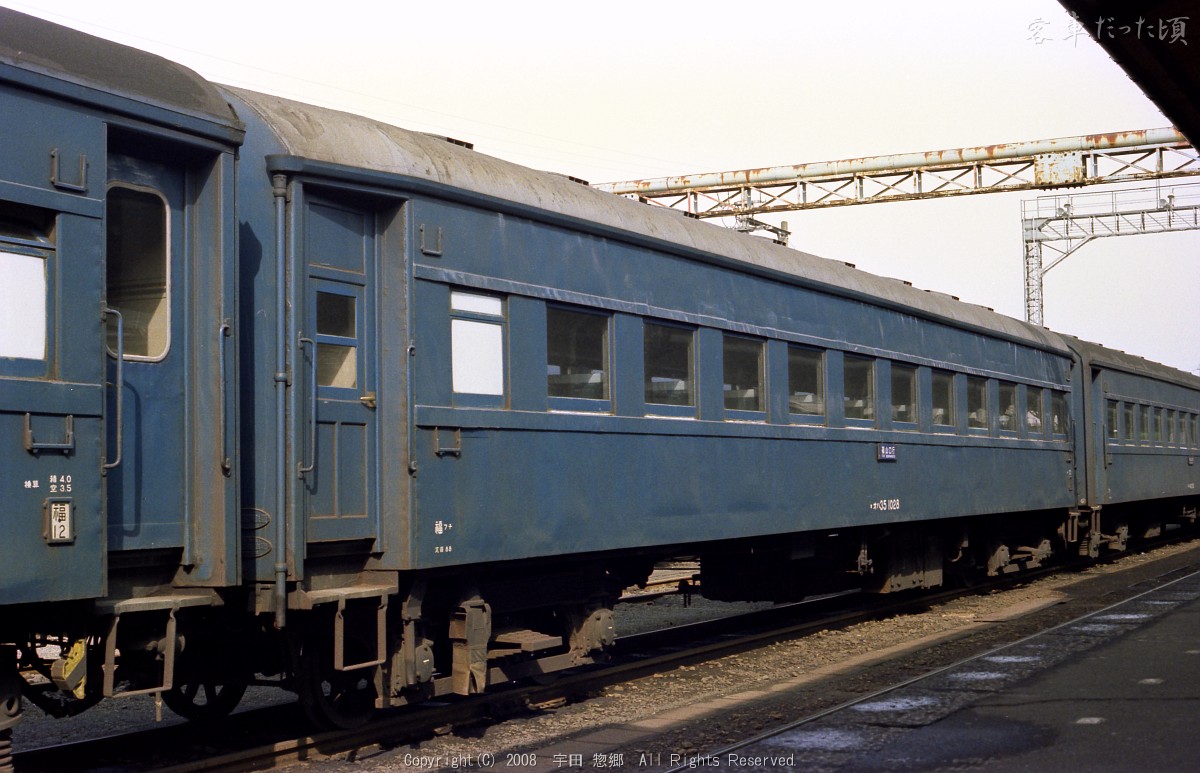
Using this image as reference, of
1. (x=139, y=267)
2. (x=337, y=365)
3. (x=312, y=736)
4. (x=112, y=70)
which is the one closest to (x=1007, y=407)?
(x=337, y=365)

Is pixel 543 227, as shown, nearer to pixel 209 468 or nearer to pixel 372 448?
pixel 372 448

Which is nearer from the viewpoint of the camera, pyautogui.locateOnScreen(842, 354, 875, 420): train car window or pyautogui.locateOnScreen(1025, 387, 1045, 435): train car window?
pyautogui.locateOnScreen(842, 354, 875, 420): train car window

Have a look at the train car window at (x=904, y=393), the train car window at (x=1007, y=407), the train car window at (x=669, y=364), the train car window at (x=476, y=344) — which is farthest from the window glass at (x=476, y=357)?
the train car window at (x=1007, y=407)

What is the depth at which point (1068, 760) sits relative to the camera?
672 centimetres

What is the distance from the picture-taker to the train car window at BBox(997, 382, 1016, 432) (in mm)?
15969

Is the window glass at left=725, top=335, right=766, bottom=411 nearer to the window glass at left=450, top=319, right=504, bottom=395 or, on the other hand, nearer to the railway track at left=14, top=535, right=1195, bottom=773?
the railway track at left=14, top=535, right=1195, bottom=773

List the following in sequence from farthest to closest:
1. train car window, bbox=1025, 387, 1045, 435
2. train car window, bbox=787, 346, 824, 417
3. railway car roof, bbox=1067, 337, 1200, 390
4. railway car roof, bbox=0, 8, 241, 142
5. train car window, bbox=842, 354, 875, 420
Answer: railway car roof, bbox=1067, 337, 1200, 390 → train car window, bbox=1025, 387, 1045, 435 → train car window, bbox=842, 354, 875, 420 → train car window, bbox=787, 346, 824, 417 → railway car roof, bbox=0, 8, 241, 142

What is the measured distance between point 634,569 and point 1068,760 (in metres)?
3.78

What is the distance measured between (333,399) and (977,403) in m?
10.4

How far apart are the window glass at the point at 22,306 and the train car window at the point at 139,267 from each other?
0.51 metres

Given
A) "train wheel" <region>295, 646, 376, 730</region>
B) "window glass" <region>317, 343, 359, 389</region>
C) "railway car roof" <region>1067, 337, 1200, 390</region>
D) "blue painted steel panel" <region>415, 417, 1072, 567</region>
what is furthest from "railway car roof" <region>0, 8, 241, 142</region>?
"railway car roof" <region>1067, 337, 1200, 390</region>

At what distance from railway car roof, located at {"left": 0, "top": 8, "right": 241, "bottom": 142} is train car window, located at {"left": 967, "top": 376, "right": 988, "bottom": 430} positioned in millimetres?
10875

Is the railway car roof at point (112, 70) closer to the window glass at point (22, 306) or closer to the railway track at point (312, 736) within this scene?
the window glass at point (22, 306)

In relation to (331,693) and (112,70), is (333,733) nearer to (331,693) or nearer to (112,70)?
(331,693)
